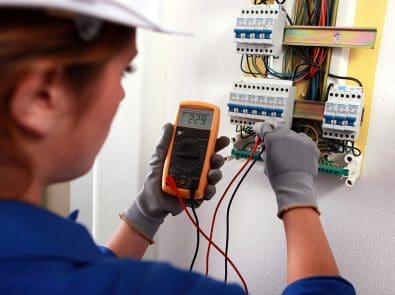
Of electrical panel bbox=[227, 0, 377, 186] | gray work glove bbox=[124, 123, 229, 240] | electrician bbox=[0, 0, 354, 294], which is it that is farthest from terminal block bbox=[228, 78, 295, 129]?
electrician bbox=[0, 0, 354, 294]

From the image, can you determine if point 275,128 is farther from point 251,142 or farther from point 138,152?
point 138,152

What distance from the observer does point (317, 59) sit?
91cm

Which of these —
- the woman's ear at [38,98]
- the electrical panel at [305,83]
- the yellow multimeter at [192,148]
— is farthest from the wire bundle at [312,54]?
the woman's ear at [38,98]

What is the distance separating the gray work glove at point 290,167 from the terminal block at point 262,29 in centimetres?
19

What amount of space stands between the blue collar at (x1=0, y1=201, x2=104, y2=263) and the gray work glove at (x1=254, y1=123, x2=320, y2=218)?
15.7 inches

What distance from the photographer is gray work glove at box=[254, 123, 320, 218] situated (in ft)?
2.47

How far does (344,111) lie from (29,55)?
25.3 inches

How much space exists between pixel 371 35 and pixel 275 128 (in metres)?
0.27

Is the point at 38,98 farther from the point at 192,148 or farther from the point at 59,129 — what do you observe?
the point at 192,148

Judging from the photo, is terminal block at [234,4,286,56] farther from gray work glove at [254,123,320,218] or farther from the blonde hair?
the blonde hair

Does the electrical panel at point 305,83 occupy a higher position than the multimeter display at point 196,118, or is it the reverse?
the electrical panel at point 305,83

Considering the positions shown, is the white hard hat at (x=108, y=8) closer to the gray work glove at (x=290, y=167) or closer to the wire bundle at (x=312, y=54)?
the gray work glove at (x=290, y=167)

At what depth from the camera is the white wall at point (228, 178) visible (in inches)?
35.7

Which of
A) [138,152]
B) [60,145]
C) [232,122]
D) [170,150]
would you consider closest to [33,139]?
[60,145]
